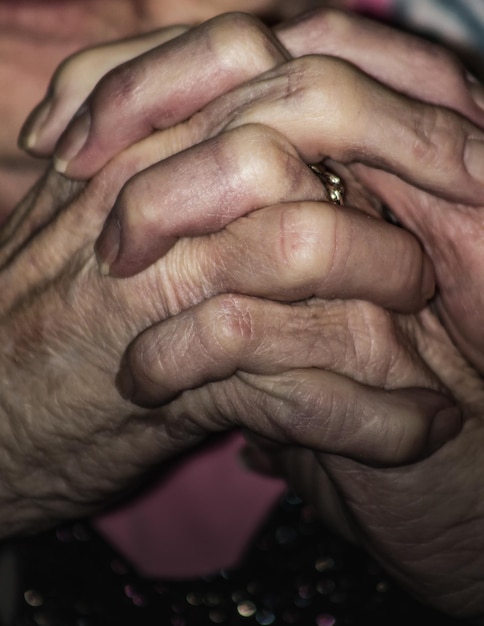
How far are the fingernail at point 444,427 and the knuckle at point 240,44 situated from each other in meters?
0.29

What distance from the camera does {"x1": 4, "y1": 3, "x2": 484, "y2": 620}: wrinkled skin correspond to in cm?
59

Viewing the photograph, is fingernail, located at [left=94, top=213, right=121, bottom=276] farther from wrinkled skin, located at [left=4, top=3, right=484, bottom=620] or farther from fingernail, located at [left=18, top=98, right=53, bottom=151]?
fingernail, located at [left=18, top=98, right=53, bottom=151]

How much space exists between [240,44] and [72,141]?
15 cm

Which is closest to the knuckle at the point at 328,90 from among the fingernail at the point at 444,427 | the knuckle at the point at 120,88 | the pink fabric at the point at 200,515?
the knuckle at the point at 120,88

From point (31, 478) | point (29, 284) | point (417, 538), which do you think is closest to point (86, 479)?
point (31, 478)

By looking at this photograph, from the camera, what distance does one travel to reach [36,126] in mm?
719

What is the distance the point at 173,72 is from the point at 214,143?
0.26 feet

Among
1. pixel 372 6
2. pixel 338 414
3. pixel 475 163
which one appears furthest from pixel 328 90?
pixel 372 6

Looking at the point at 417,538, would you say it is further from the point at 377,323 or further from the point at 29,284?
the point at 29,284

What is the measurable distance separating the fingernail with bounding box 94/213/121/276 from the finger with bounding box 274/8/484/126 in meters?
0.22

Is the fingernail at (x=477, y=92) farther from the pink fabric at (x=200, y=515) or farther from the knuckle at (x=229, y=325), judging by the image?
the pink fabric at (x=200, y=515)

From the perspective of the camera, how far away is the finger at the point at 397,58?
0.67 metres

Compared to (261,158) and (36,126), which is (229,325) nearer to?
(261,158)

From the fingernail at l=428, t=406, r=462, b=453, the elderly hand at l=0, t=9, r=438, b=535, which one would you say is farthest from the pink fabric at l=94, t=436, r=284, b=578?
the fingernail at l=428, t=406, r=462, b=453
